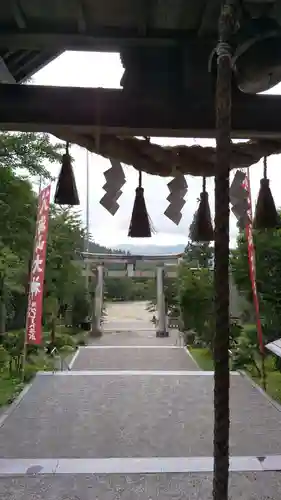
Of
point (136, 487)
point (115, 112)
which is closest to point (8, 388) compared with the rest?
point (136, 487)

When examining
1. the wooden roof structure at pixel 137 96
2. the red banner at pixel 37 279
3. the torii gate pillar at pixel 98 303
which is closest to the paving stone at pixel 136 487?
the wooden roof structure at pixel 137 96

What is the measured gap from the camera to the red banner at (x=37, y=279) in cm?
776

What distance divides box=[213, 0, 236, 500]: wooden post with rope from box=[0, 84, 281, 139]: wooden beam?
3.40ft

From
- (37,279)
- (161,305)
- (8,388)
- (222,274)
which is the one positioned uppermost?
(37,279)

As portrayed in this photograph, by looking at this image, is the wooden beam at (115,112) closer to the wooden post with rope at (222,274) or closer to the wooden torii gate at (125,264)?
the wooden post with rope at (222,274)

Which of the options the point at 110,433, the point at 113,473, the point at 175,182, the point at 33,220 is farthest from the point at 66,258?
the point at 175,182

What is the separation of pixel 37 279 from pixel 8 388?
1714mm

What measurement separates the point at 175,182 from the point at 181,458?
10.2 ft

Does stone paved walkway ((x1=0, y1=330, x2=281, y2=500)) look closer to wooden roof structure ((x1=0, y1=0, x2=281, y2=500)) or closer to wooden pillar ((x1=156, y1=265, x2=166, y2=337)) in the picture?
wooden roof structure ((x1=0, y1=0, x2=281, y2=500))

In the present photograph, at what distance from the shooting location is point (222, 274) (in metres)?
0.95

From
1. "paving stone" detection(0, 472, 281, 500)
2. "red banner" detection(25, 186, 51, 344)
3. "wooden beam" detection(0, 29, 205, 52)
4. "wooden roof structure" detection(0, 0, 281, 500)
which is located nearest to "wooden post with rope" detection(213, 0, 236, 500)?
"wooden roof structure" detection(0, 0, 281, 500)

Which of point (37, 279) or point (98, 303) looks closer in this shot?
point (37, 279)

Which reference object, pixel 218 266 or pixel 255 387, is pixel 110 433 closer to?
pixel 255 387

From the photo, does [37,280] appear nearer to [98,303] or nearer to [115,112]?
[115,112]
